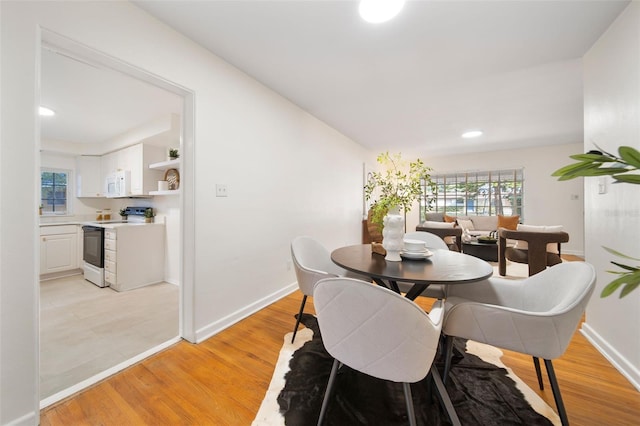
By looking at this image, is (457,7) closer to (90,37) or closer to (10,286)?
(90,37)

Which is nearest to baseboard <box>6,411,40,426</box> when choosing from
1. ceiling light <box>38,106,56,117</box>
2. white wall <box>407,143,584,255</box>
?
ceiling light <box>38,106,56,117</box>

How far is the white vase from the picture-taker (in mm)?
1645

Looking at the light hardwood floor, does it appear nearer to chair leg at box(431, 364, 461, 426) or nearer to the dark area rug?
the dark area rug

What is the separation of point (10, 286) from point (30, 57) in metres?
1.11

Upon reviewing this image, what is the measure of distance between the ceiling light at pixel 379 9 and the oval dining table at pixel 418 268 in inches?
63.2

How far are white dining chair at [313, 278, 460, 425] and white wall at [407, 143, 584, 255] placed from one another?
→ 612 centimetres

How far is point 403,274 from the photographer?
1.30 metres

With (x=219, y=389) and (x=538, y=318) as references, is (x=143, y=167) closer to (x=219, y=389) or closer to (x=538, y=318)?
(x=219, y=389)

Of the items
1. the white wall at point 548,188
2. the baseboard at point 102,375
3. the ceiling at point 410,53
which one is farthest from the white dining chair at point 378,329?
the white wall at point 548,188

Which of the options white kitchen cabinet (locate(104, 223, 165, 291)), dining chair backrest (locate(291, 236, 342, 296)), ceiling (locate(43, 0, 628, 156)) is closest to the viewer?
ceiling (locate(43, 0, 628, 156))

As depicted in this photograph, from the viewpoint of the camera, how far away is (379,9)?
156cm

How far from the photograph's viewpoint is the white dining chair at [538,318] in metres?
1.06

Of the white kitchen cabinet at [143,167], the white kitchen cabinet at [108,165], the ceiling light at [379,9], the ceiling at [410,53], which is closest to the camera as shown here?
the ceiling light at [379,9]

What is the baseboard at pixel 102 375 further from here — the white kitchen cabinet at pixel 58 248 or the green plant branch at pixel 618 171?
the white kitchen cabinet at pixel 58 248
